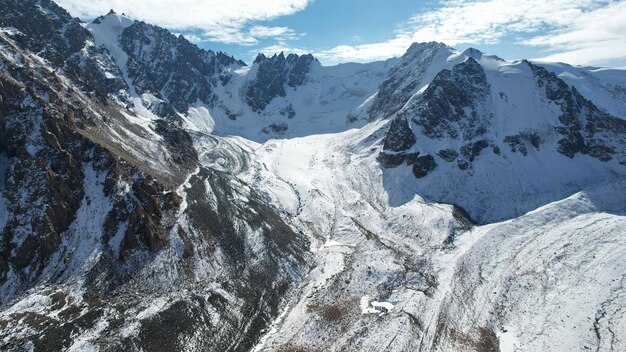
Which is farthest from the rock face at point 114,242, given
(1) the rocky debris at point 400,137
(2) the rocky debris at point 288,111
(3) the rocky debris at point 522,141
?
(2) the rocky debris at point 288,111

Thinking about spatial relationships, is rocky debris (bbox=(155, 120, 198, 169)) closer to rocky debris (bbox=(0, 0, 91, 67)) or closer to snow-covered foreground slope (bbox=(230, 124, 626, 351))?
snow-covered foreground slope (bbox=(230, 124, 626, 351))

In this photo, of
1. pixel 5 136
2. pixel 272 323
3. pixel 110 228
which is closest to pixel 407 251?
pixel 272 323

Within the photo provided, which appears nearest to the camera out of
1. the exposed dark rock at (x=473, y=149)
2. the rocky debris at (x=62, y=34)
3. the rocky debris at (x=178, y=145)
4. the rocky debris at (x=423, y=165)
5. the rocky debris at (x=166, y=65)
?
the rocky debris at (x=178, y=145)

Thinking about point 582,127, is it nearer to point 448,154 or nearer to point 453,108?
point 453,108

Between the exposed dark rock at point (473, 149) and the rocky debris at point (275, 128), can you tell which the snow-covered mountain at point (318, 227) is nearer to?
the exposed dark rock at point (473, 149)

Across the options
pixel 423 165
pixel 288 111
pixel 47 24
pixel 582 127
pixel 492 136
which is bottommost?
pixel 582 127

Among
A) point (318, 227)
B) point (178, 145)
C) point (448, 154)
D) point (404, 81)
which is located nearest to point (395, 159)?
point (448, 154)
